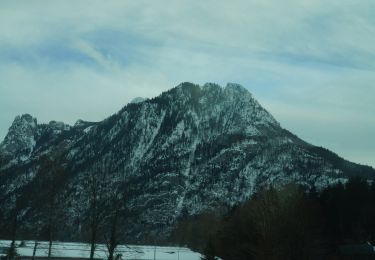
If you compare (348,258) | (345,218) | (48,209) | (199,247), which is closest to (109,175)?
(48,209)

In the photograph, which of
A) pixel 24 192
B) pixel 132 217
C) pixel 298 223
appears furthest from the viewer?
pixel 298 223

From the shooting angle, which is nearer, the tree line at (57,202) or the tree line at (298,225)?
the tree line at (57,202)

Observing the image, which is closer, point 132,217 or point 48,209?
point 48,209

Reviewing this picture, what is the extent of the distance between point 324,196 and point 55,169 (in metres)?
56.7

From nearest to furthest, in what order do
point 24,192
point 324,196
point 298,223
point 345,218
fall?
point 24,192, point 298,223, point 345,218, point 324,196

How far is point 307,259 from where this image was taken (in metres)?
68.8

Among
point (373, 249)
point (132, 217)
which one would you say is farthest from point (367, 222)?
point (132, 217)

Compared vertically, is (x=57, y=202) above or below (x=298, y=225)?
below

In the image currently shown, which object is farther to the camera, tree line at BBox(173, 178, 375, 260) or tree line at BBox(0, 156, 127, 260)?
tree line at BBox(173, 178, 375, 260)

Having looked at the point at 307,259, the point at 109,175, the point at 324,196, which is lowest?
the point at 307,259

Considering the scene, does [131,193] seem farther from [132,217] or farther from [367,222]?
[367,222]

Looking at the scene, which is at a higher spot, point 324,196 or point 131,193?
point 324,196

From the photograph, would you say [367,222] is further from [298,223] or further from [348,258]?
[298,223]

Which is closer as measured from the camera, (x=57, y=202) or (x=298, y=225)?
(x=57, y=202)
